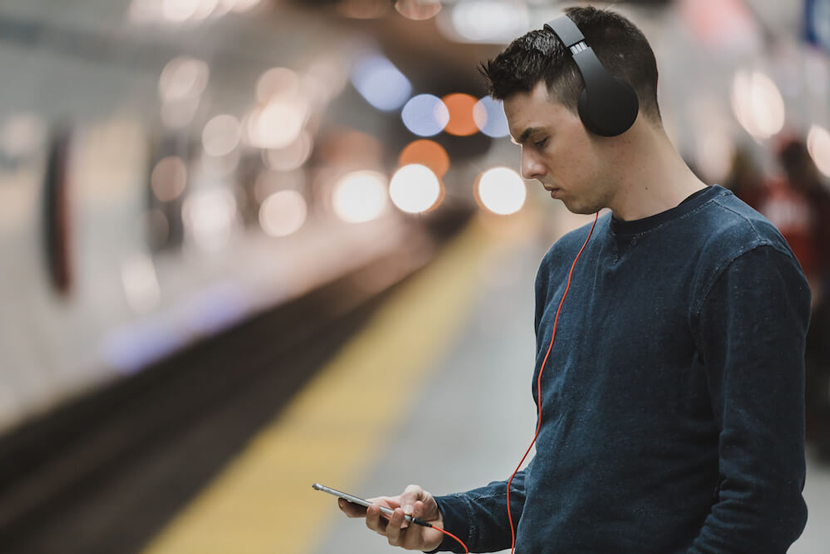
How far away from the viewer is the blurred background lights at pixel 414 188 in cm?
1841

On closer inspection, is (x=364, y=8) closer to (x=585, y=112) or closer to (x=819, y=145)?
(x=819, y=145)

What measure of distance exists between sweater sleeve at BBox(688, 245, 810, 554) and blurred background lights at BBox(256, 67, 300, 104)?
9.54 meters

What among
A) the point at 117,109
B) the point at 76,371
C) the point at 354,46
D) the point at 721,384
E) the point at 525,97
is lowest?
the point at 76,371

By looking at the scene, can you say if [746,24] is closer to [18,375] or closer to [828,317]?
[828,317]

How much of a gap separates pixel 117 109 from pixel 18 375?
229 cm

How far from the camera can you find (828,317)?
443cm

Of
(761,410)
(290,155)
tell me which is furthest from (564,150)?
(290,155)

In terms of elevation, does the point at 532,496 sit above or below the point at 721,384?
below

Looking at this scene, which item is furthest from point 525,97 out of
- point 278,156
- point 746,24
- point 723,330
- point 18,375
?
point 278,156

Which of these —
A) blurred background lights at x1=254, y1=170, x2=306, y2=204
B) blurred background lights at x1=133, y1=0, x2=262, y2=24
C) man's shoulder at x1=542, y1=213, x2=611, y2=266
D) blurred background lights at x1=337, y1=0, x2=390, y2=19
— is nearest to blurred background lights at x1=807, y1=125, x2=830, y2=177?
man's shoulder at x1=542, y1=213, x2=611, y2=266


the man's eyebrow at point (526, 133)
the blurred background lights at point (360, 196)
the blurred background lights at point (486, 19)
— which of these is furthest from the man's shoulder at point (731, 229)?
the blurred background lights at point (360, 196)

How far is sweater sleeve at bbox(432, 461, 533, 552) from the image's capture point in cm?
136

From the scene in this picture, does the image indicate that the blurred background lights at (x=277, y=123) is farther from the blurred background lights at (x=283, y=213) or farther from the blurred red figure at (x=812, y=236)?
the blurred red figure at (x=812, y=236)

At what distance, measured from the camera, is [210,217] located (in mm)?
9102
